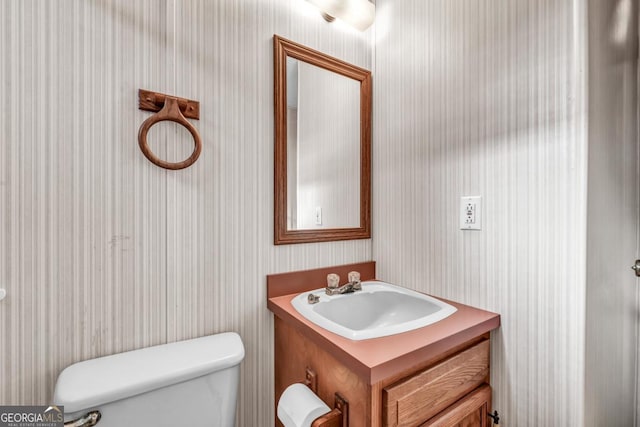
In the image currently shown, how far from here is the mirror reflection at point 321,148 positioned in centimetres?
118

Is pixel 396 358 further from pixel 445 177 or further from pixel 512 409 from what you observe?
pixel 445 177

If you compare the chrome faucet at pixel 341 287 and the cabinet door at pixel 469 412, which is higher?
the chrome faucet at pixel 341 287

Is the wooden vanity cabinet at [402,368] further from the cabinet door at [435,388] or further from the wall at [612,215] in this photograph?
the wall at [612,215]

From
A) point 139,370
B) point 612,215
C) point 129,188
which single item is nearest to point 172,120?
point 129,188

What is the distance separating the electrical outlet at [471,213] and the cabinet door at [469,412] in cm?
54

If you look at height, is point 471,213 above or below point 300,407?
above

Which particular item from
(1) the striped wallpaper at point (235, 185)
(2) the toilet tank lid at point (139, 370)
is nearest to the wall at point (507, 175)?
(1) the striped wallpaper at point (235, 185)

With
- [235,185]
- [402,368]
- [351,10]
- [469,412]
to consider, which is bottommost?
[469,412]

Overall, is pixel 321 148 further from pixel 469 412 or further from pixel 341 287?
pixel 469 412

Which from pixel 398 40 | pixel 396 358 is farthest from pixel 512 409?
pixel 398 40

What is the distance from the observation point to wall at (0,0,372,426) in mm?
743

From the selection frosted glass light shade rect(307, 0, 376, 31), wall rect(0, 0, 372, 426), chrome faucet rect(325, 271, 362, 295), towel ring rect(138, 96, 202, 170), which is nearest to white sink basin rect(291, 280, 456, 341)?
chrome faucet rect(325, 271, 362, 295)

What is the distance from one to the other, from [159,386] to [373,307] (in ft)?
2.60

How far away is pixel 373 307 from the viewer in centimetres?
118
